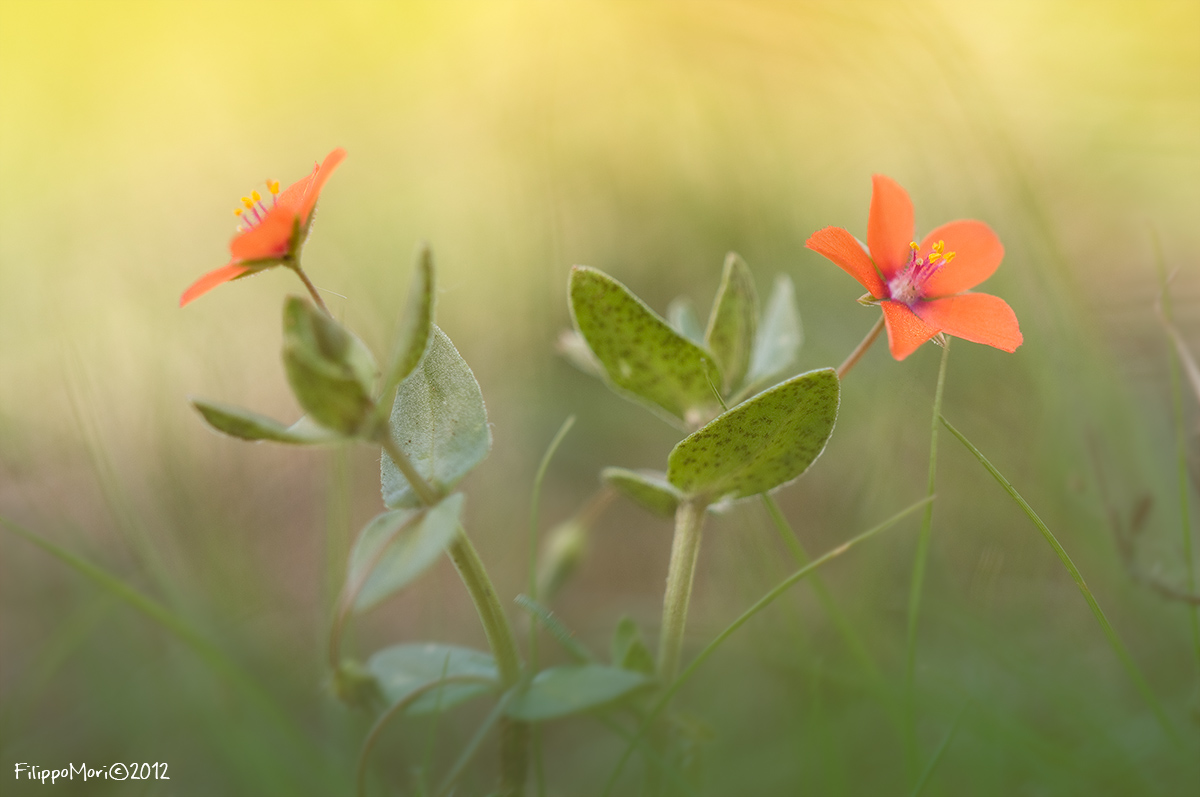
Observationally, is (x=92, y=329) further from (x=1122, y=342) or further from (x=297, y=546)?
(x=1122, y=342)

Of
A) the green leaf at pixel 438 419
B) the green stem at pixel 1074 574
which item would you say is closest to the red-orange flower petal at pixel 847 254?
the green stem at pixel 1074 574

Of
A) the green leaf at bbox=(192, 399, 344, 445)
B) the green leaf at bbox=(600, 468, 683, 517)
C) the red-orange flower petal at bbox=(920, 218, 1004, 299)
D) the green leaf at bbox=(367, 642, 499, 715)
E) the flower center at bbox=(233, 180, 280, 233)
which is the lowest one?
the green leaf at bbox=(367, 642, 499, 715)

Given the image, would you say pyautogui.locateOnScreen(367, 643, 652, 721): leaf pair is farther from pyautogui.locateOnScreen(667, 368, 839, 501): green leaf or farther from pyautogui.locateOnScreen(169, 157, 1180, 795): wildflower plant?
pyautogui.locateOnScreen(667, 368, 839, 501): green leaf

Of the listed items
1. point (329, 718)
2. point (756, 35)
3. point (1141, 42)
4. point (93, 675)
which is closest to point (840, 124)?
point (756, 35)

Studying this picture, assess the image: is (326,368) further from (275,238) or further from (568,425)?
(568,425)

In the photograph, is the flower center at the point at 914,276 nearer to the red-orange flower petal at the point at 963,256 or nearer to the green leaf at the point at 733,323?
the red-orange flower petal at the point at 963,256

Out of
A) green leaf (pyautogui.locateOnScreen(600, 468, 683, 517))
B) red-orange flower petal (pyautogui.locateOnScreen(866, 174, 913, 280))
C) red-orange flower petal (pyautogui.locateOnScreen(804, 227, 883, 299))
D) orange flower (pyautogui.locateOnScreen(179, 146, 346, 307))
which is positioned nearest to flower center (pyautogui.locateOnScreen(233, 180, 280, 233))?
orange flower (pyautogui.locateOnScreen(179, 146, 346, 307))
